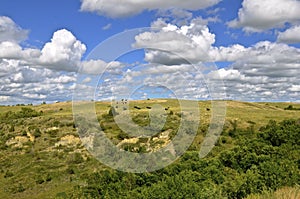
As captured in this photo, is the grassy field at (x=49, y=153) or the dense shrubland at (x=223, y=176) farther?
the grassy field at (x=49, y=153)

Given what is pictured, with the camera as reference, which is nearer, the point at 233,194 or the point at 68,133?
the point at 233,194

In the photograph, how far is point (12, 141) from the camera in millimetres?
72938

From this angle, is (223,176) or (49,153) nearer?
(223,176)

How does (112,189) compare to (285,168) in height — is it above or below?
below

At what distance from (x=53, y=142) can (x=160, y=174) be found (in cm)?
4183

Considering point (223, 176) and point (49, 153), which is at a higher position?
point (223, 176)

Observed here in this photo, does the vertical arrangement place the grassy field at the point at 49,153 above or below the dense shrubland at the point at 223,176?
below

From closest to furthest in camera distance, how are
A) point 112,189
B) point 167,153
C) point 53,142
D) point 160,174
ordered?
1. point 112,189
2. point 160,174
3. point 167,153
4. point 53,142

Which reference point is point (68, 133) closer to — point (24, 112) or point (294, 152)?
point (24, 112)

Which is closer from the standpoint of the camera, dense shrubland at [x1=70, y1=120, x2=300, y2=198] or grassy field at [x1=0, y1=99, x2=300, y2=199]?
dense shrubland at [x1=70, y1=120, x2=300, y2=198]

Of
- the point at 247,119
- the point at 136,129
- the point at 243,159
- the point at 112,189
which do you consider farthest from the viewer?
the point at 247,119

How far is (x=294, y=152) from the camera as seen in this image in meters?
31.6

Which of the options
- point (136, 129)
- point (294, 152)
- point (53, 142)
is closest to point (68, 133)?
point (53, 142)

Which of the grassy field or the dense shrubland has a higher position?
Answer: the dense shrubland
